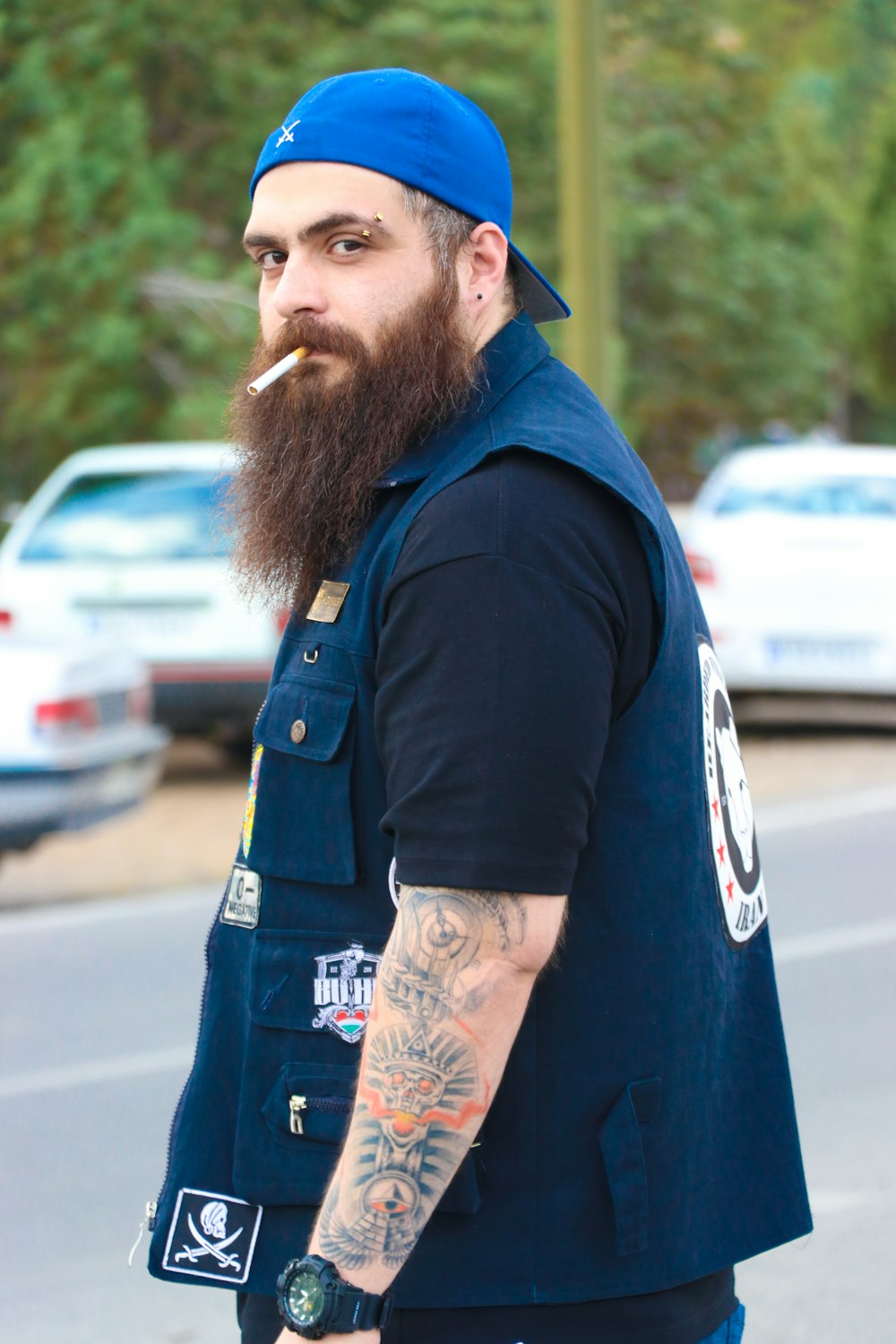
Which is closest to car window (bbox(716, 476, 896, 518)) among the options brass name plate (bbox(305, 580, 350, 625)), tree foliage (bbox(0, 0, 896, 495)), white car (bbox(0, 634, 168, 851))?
white car (bbox(0, 634, 168, 851))

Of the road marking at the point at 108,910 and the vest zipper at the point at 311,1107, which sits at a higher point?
the vest zipper at the point at 311,1107

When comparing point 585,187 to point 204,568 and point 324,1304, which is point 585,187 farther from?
point 324,1304

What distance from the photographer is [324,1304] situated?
A: 1.37m

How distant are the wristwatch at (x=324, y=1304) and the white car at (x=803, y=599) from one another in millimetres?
8733

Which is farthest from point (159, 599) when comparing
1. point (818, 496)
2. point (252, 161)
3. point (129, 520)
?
point (252, 161)

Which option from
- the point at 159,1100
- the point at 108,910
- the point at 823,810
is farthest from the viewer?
the point at 823,810

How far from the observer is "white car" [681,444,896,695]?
10102 millimetres

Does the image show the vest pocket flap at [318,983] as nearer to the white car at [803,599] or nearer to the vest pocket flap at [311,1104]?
the vest pocket flap at [311,1104]

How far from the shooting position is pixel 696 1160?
152cm

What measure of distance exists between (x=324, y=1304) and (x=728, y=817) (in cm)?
57

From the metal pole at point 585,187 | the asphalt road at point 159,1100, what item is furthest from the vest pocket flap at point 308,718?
the metal pole at point 585,187

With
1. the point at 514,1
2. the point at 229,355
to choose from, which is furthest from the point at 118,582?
the point at 514,1

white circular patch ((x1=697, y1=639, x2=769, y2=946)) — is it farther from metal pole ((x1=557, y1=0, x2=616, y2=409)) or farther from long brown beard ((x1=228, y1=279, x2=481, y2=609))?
metal pole ((x1=557, y1=0, x2=616, y2=409))

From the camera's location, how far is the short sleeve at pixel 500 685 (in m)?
1.33
